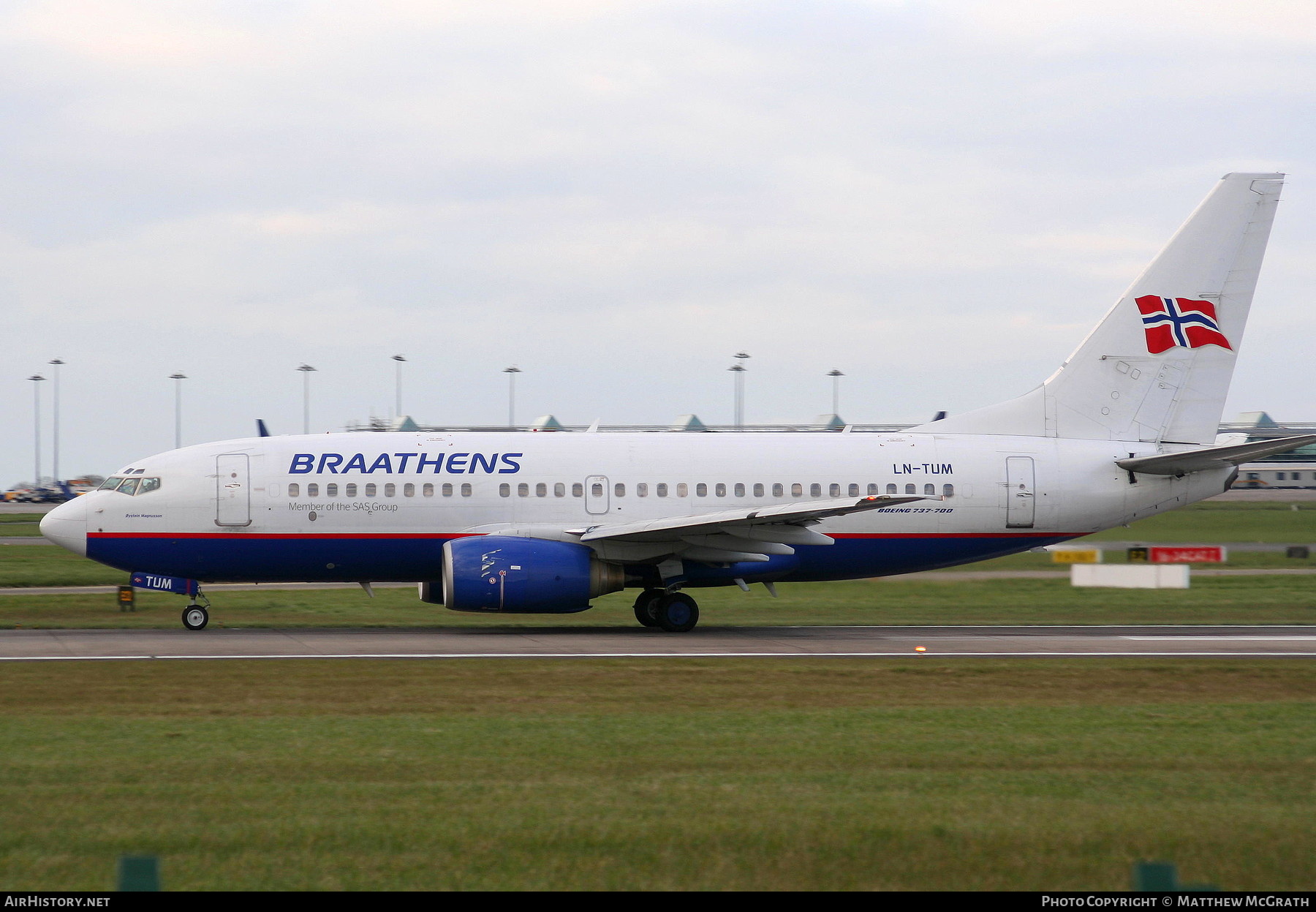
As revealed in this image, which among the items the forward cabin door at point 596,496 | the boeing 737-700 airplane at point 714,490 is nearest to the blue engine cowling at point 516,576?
the boeing 737-700 airplane at point 714,490

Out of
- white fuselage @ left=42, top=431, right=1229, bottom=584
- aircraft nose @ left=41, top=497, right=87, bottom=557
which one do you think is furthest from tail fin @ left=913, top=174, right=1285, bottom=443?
aircraft nose @ left=41, top=497, right=87, bottom=557

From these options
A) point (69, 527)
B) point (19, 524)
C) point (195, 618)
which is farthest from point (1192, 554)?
point (19, 524)

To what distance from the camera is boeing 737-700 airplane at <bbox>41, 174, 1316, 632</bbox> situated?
25469mm

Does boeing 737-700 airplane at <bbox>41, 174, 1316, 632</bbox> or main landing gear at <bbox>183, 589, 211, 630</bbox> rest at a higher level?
boeing 737-700 airplane at <bbox>41, 174, 1316, 632</bbox>

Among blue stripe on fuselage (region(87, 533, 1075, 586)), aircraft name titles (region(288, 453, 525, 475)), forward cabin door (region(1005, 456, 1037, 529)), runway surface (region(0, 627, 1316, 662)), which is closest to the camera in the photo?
runway surface (region(0, 627, 1316, 662))

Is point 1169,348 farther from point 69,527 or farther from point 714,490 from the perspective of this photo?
point 69,527

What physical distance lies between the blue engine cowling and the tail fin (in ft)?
29.3

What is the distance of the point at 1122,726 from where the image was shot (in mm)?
14141

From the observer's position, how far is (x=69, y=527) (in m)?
25.4

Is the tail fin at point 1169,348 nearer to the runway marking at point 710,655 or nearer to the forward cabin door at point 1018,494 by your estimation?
the forward cabin door at point 1018,494

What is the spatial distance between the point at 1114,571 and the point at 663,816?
28137 millimetres

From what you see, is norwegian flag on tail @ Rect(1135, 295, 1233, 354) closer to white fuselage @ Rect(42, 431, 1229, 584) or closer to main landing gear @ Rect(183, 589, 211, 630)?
white fuselage @ Rect(42, 431, 1229, 584)

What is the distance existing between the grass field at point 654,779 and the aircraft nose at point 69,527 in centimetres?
766

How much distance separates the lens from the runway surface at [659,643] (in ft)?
68.3
